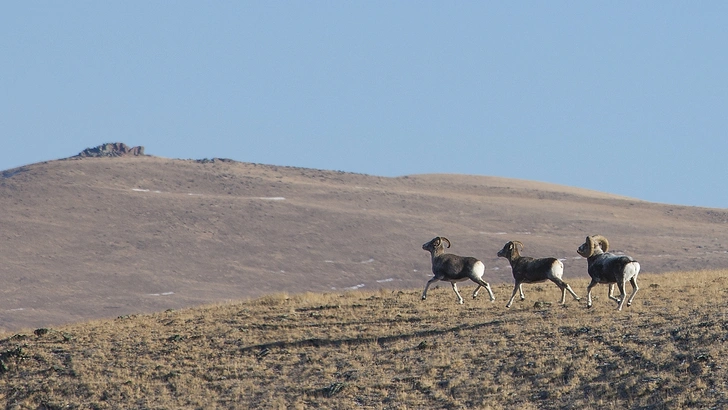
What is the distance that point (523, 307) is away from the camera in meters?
29.4

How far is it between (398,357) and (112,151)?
13866 cm

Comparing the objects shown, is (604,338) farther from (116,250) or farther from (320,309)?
(116,250)

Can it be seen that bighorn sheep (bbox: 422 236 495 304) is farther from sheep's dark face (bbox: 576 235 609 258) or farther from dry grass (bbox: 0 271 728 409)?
sheep's dark face (bbox: 576 235 609 258)

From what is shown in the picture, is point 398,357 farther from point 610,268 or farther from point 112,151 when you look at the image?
point 112,151

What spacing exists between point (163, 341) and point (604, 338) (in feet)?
36.1

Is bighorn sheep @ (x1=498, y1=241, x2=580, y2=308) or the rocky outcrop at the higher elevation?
the rocky outcrop

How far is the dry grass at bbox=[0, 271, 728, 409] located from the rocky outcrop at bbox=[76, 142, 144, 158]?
419ft

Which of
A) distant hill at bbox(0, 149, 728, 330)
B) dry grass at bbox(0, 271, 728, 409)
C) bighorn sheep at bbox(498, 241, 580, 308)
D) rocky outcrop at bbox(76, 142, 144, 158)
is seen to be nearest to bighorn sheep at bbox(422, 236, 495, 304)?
dry grass at bbox(0, 271, 728, 409)

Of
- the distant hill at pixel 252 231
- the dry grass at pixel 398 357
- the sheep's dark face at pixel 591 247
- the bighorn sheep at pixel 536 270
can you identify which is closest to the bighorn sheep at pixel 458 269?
the dry grass at pixel 398 357

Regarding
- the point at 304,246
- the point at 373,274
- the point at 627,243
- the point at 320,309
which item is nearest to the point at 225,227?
the point at 304,246

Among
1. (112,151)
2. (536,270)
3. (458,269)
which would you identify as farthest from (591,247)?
(112,151)

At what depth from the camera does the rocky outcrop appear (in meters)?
157

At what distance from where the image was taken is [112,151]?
15938 cm

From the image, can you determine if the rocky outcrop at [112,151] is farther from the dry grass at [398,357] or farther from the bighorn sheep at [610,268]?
the bighorn sheep at [610,268]
